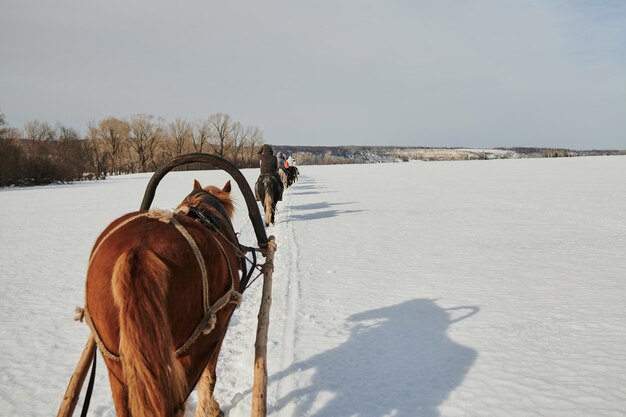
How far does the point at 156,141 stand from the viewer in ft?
229

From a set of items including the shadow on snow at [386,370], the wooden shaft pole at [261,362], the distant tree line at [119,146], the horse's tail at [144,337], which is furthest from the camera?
the distant tree line at [119,146]

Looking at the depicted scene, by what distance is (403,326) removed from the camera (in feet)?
14.0

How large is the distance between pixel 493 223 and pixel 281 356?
347 inches

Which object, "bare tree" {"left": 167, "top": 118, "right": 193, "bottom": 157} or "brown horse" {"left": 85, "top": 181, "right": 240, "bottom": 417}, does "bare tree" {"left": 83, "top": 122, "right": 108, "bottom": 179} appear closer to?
"bare tree" {"left": 167, "top": 118, "right": 193, "bottom": 157}

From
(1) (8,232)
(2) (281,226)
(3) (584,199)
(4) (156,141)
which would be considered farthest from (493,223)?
(4) (156,141)

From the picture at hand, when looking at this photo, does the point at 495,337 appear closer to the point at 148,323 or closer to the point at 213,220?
the point at 213,220

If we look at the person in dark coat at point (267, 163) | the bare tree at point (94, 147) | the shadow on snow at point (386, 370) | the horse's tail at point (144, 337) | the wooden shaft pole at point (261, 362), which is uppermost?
the bare tree at point (94, 147)

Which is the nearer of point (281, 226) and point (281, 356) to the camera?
point (281, 356)

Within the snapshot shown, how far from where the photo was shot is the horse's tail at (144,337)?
1.50 metres

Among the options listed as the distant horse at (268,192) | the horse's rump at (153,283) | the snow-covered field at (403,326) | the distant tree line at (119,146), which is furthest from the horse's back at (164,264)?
the distant tree line at (119,146)

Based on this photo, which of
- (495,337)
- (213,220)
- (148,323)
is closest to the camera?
(148,323)

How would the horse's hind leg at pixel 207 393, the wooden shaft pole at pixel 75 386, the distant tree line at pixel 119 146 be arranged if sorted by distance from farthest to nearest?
1. the distant tree line at pixel 119 146
2. the horse's hind leg at pixel 207 393
3. the wooden shaft pole at pixel 75 386

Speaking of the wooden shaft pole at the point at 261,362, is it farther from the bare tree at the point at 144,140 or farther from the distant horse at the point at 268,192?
the bare tree at the point at 144,140

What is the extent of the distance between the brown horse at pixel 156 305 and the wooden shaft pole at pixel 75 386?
47 cm
